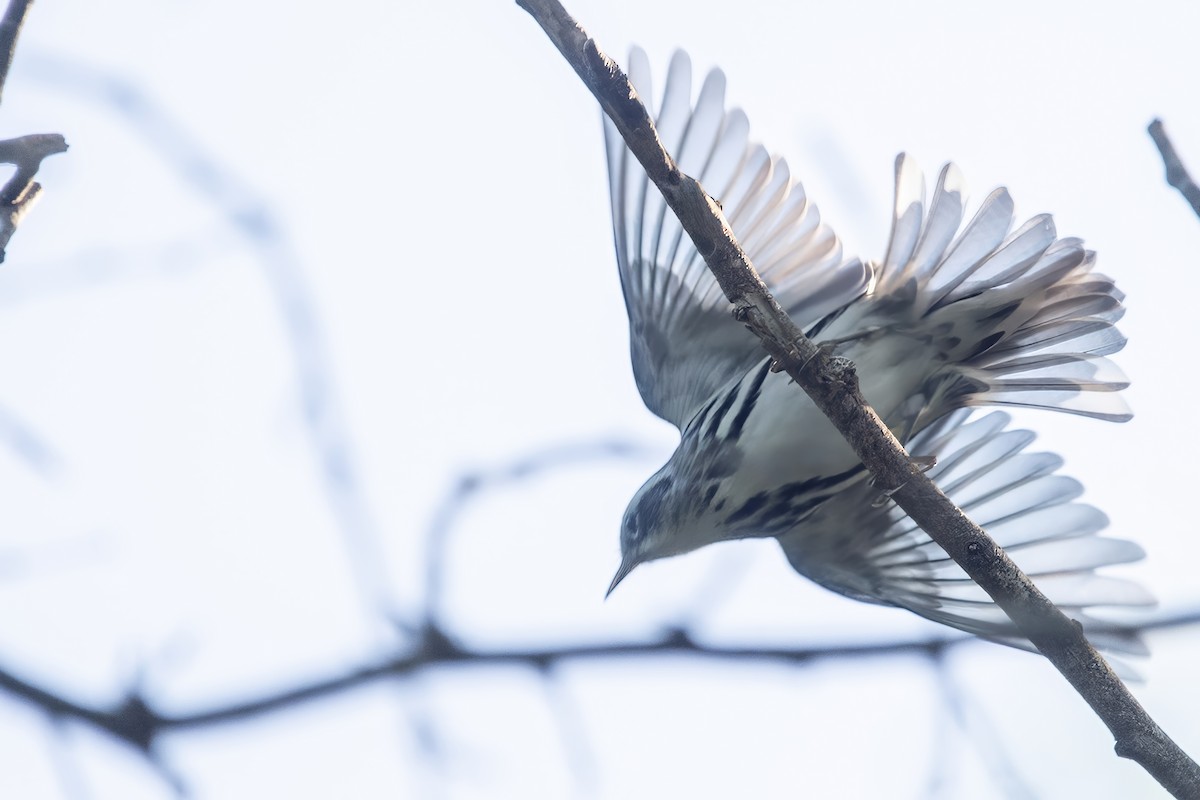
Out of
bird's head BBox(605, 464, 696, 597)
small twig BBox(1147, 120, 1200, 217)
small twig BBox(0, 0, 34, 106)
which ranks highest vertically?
small twig BBox(1147, 120, 1200, 217)

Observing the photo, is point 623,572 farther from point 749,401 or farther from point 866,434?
point 866,434

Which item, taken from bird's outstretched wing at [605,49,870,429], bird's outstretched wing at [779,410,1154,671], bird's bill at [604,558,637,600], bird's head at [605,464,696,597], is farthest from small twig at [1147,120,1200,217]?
bird's bill at [604,558,637,600]

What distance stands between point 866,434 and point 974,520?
2061mm

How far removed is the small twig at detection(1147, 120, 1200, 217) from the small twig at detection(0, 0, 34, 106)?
232 centimetres

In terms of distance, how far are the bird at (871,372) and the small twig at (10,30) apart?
1.88 metres

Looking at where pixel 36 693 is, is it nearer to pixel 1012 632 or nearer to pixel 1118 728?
pixel 1118 728

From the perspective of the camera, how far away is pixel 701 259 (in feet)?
14.6

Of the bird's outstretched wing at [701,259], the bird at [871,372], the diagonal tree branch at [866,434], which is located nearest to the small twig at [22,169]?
the diagonal tree branch at [866,434]

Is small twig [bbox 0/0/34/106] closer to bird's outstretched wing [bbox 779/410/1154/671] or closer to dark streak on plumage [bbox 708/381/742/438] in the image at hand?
dark streak on plumage [bbox 708/381/742/438]

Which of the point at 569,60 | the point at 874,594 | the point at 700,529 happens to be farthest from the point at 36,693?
the point at 874,594

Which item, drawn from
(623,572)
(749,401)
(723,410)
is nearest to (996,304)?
(749,401)

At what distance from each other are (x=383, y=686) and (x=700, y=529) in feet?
6.92

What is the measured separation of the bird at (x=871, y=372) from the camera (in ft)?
12.4

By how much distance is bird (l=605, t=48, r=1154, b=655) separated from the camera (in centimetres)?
377
